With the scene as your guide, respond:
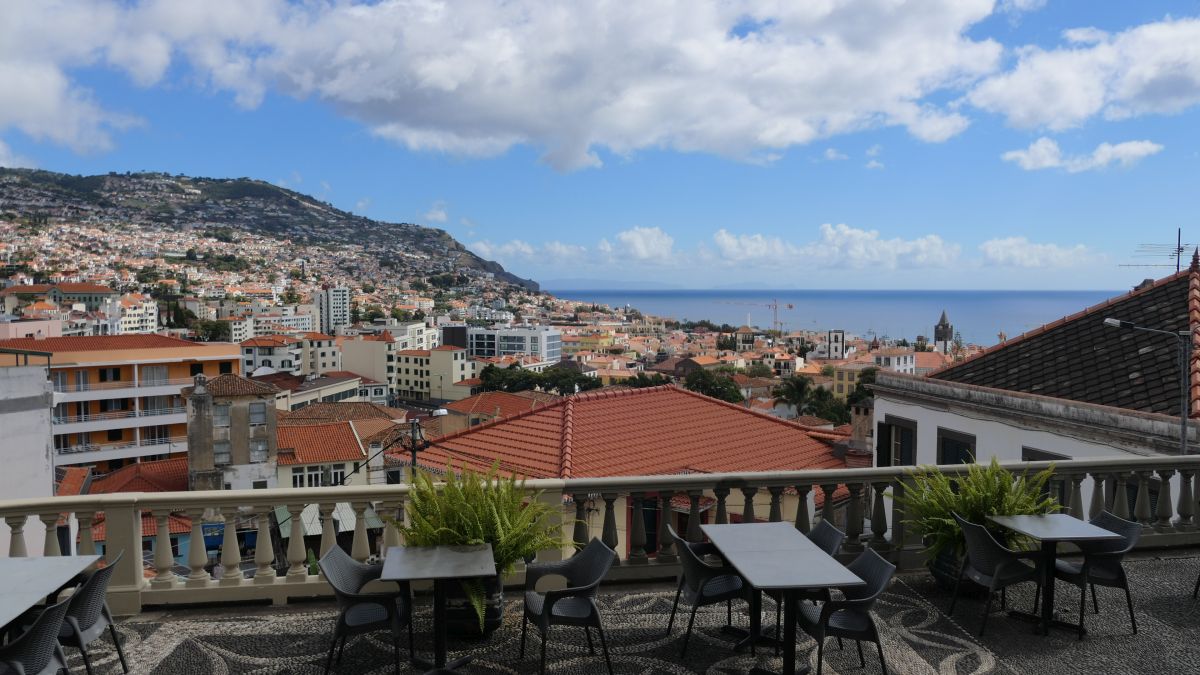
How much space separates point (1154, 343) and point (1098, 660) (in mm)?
9258

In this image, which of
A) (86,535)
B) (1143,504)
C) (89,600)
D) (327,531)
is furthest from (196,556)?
(1143,504)

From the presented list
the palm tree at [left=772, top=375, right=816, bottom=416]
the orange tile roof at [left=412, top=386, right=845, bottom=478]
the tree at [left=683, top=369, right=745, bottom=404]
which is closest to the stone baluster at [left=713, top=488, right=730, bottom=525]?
the orange tile roof at [left=412, top=386, right=845, bottom=478]

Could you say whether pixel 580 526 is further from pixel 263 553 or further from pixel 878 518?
pixel 878 518

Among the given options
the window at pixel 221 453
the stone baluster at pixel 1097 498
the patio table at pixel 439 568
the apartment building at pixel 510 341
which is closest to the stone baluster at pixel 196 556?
the patio table at pixel 439 568

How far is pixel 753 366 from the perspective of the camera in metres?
148

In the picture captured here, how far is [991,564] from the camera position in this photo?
18.9 feet

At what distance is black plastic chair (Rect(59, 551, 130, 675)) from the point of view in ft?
14.9

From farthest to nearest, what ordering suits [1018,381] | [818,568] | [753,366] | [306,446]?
1. [753,366]
2. [306,446]
3. [1018,381]
4. [818,568]

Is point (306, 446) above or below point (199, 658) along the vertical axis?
below

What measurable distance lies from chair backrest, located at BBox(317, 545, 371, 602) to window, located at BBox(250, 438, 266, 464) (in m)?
37.2

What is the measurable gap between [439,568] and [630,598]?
6.61 feet

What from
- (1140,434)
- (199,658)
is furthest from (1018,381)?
(199,658)

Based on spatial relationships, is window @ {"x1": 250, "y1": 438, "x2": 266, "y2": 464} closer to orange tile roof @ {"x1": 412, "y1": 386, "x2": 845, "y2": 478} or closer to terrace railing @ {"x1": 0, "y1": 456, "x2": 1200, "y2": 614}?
orange tile roof @ {"x1": 412, "y1": 386, "x2": 845, "y2": 478}

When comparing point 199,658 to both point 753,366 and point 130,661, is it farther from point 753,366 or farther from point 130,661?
point 753,366
